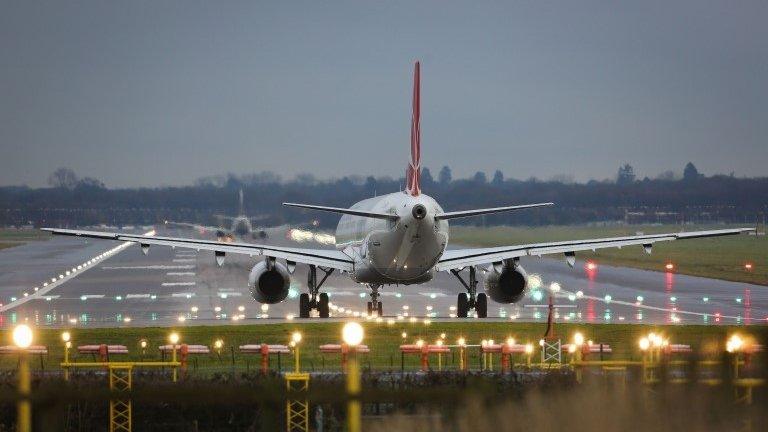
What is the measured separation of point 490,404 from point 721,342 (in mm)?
3252

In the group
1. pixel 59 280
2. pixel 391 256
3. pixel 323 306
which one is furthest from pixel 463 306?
pixel 59 280

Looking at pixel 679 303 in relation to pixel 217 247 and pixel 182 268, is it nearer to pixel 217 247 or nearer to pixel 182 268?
pixel 217 247

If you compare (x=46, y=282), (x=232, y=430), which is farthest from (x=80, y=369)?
(x=46, y=282)

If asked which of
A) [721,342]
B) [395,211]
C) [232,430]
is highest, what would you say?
[395,211]

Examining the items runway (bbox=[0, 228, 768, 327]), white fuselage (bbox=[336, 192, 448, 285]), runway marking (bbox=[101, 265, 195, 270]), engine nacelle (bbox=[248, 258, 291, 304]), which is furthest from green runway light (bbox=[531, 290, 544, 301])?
runway marking (bbox=[101, 265, 195, 270])

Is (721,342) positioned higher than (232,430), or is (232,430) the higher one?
(721,342)

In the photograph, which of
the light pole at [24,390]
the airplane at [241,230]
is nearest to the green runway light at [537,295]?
the light pole at [24,390]

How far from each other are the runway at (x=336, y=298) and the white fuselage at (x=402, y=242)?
3175mm

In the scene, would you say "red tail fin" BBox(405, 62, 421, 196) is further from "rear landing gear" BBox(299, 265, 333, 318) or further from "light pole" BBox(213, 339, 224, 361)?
"light pole" BBox(213, 339, 224, 361)

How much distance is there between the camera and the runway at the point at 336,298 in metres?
46.8

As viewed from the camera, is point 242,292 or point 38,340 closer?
point 38,340

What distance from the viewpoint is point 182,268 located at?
84.4 metres

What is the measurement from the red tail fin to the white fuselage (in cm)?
127

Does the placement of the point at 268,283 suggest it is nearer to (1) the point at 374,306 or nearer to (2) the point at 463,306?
(1) the point at 374,306
